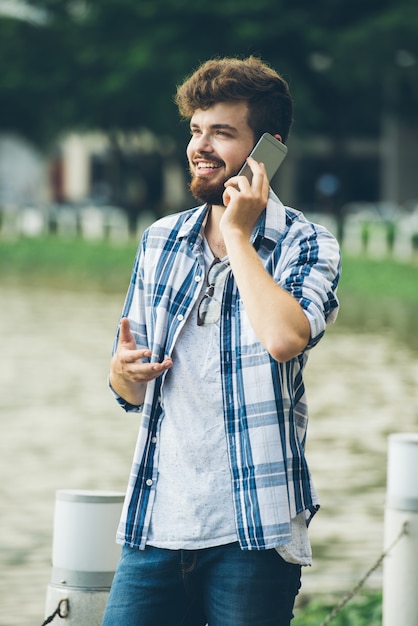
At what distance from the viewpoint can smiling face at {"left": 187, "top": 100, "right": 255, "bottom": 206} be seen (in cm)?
300

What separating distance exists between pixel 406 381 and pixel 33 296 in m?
10.5

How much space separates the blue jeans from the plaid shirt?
5cm

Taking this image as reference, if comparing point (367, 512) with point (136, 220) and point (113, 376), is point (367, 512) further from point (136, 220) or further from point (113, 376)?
point (136, 220)

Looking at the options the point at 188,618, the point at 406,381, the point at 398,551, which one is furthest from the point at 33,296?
the point at 188,618

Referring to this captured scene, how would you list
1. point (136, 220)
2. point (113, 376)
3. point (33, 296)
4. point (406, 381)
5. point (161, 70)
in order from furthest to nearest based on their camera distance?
point (136, 220) → point (161, 70) → point (33, 296) → point (406, 381) → point (113, 376)

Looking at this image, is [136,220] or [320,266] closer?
[320,266]

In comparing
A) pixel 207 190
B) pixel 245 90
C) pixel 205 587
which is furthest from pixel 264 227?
pixel 205 587

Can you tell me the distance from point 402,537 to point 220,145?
199 centimetres

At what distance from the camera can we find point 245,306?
9.27 ft

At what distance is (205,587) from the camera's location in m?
2.91

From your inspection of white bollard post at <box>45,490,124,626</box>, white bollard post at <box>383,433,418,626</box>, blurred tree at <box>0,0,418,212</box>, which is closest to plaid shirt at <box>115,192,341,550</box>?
white bollard post at <box>45,490,124,626</box>

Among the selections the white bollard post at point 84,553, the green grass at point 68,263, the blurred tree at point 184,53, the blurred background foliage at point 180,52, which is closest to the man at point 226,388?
the white bollard post at point 84,553

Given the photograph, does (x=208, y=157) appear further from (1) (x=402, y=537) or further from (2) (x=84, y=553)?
(1) (x=402, y=537)

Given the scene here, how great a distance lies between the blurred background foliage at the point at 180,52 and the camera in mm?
36531
